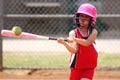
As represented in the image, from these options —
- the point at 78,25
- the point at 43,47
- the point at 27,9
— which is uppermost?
the point at 78,25

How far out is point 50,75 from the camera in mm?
8125

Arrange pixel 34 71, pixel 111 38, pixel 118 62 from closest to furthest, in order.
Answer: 1. pixel 34 71
2. pixel 118 62
3. pixel 111 38

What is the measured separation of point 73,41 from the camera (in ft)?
16.6

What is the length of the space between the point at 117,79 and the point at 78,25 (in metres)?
2.95

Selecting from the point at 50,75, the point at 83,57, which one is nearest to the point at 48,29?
the point at 50,75

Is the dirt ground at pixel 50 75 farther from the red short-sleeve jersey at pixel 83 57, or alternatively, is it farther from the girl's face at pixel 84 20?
the girl's face at pixel 84 20

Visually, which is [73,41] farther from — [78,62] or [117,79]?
[117,79]

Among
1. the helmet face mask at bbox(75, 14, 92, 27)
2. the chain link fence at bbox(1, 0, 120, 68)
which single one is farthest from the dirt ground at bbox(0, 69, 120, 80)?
the helmet face mask at bbox(75, 14, 92, 27)

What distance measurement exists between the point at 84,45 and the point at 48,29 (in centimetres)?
628

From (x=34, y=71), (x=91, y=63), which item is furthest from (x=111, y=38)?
(x=91, y=63)

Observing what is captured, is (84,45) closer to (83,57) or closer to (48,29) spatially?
(83,57)

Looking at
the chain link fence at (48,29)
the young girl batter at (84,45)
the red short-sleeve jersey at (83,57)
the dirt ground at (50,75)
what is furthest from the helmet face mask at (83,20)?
the chain link fence at (48,29)

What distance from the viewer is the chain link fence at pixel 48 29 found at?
9872mm

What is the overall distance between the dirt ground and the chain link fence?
0.93 m
